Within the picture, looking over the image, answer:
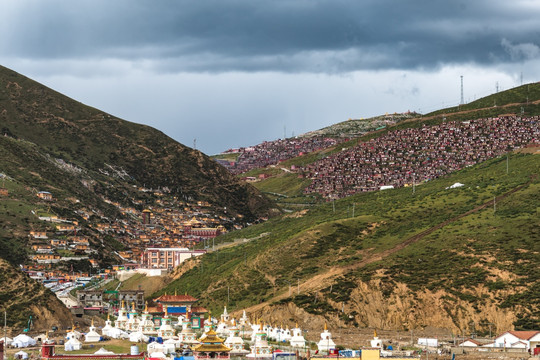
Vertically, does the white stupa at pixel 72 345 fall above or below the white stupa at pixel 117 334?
below

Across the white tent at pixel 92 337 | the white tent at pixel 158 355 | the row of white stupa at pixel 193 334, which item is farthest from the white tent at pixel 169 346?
the white tent at pixel 92 337

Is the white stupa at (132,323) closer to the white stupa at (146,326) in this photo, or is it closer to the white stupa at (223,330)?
the white stupa at (146,326)

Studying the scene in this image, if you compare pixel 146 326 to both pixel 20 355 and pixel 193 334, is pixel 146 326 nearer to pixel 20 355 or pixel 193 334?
pixel 193 334

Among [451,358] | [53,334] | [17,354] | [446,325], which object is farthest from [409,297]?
[17,354]

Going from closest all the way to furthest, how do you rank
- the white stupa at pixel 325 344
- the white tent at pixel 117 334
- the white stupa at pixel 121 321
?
the white stupa at pixel 325 344, the white tent at pixel 117 334, the white stupa at pixel 121 321

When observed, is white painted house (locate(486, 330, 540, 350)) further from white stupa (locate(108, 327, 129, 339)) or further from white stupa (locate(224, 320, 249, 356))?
white stupa (locate(108, 327, 129, 339))

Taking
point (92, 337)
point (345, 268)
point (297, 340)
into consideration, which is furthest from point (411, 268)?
point (92, 337)
